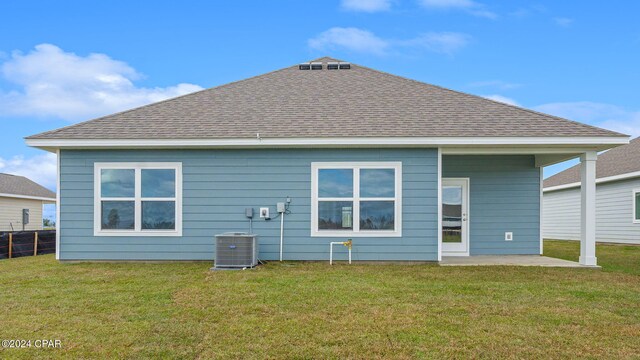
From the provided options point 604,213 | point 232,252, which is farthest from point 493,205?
point 604,213

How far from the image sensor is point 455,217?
1021cm

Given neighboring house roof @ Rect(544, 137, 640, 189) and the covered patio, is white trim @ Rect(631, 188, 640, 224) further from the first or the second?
the covered patio

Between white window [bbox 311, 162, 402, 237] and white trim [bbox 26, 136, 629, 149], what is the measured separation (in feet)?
1.65

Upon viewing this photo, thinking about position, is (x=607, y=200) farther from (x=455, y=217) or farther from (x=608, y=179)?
(x=455, y=217)

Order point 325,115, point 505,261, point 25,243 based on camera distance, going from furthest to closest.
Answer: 1. point 25,243
2. point 325,115
3. point 505,261

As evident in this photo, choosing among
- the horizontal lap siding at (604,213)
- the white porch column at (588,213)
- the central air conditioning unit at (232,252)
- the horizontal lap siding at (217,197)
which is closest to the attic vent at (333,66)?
the horizontal lap siding at (217,197)

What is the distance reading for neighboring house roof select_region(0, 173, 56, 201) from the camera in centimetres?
2083

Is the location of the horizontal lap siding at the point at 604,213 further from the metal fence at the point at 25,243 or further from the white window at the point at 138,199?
the metal fence at the point at 25,243

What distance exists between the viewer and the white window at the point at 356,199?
332 inches

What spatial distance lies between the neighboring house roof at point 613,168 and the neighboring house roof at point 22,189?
2530cm

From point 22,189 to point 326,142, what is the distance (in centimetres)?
2094

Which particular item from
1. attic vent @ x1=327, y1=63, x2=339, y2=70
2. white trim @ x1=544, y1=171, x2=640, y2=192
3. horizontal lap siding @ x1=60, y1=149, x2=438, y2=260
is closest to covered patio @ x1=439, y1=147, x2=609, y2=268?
horizontal lap siding @ x1=60, y1=149, x2=438, y2=260

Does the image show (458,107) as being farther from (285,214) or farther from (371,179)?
(285,214)

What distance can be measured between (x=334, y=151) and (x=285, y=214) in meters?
1.58
